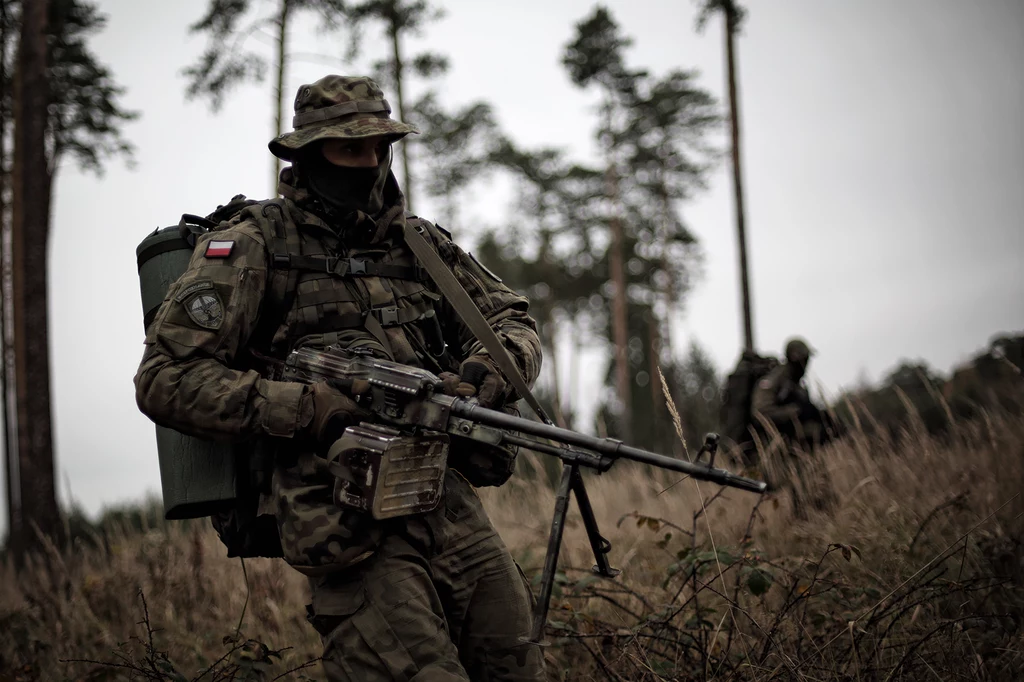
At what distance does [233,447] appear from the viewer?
2758mm

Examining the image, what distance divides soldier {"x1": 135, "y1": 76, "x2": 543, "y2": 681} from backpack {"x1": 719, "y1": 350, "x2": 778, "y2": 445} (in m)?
5.24

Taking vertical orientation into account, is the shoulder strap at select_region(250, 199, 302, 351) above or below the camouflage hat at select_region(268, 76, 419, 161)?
below

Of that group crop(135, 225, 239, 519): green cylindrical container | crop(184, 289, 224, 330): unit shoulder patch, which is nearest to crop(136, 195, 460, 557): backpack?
crop(135, 225, 239, 519): green cylindrical container

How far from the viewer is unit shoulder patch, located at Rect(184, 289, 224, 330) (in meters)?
2.61

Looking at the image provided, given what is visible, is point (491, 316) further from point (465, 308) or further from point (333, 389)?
point (333, 389)

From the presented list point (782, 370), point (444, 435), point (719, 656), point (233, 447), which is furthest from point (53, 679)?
point (782, 370)

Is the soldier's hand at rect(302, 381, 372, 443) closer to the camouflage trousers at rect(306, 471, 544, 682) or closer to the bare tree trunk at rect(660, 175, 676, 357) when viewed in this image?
the camouflage trousers at rect(306, 471, 544, 682)

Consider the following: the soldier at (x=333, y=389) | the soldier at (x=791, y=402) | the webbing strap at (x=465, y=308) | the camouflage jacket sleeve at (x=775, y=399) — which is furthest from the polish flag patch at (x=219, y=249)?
the camouflage jacket sleeve at (x=775, y=399)

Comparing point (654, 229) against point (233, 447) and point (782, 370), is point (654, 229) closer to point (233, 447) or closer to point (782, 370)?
point (782, 370)

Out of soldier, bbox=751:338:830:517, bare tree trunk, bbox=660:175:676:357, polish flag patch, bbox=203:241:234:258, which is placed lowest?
soldier, bbox=751:338:830:517

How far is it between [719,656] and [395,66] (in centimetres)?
1370

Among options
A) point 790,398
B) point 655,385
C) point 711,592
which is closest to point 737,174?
point 790,398

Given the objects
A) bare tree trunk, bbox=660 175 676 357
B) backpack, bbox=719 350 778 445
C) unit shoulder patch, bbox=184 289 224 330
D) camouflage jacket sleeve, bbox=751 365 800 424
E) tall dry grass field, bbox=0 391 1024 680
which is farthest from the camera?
bare tree trunk, bbox=660 175 676 357

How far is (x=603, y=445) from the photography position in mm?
2303
